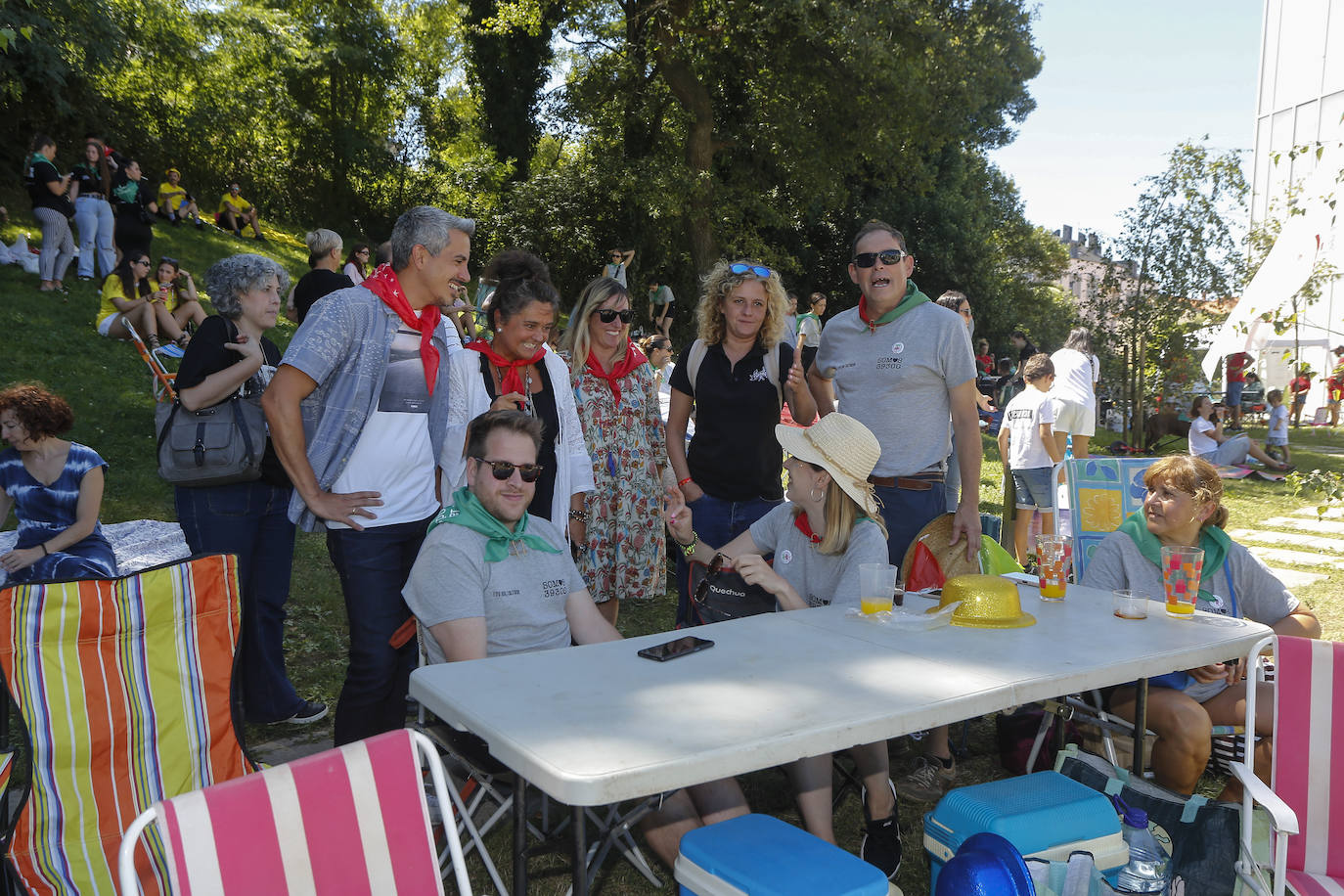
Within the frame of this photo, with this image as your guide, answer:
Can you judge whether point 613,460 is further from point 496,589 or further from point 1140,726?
point 1140,726

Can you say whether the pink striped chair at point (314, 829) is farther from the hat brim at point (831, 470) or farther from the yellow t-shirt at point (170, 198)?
the yellow t-shirt at point (170, 198)

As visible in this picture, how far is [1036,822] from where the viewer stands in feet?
7.61

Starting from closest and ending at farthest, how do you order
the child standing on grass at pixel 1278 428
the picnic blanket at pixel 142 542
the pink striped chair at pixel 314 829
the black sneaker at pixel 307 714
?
the pink striped chair at pixel 314 829, the black sneaker at pixel 307 714, the picnic blanket at pixel 142 542, the child standing on grass at pixel 1278 428

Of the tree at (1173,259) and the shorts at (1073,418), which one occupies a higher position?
the tree at (1173,259)

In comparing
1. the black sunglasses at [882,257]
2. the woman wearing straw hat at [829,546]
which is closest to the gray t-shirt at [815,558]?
the woman wearing straw hat at [829,546]

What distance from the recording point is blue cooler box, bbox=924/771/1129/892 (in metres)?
2.30

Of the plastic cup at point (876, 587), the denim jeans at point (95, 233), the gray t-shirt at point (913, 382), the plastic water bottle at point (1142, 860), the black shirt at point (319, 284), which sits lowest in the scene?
the plastic water bottle at point (1142, 860)

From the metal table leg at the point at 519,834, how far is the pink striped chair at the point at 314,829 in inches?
12.0

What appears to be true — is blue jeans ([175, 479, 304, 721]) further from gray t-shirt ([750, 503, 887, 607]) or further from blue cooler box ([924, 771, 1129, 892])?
blue cooler box ([924, 771, 1129, 892])

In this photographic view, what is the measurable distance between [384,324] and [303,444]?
410 mm

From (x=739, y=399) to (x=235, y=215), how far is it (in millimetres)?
16292

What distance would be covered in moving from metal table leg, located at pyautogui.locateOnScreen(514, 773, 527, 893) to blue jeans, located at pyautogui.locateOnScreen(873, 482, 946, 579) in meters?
1.82

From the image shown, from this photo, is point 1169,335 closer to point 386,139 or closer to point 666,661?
point 666,661

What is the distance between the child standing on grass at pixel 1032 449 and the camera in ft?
21.6
